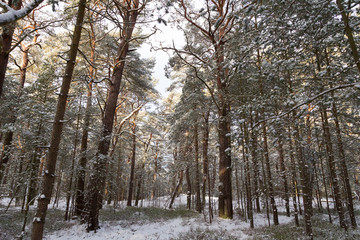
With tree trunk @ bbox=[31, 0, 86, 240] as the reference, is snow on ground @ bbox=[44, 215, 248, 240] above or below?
below

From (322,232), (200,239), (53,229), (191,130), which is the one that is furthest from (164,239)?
(191,130)

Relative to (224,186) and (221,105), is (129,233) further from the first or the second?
(221,105)

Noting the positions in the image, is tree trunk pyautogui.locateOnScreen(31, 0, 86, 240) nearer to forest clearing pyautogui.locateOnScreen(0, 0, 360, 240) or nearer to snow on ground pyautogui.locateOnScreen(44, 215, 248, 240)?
forest clearing pyautogui.locateOnScreen(0, 0, 360, 240)

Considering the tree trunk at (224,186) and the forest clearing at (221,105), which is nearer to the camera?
the forest clearing at (221,105)

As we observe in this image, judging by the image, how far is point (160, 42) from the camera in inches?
314

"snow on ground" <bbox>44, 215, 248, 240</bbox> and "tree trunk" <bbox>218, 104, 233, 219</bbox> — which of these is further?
"tree trunk" <bbox>218, 104, 233, 219</bbox>

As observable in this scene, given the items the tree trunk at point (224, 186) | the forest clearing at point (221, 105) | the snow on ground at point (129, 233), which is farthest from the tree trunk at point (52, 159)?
the tree trunk at point (224, 186)

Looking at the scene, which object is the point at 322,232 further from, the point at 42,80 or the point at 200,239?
the point at 42,80

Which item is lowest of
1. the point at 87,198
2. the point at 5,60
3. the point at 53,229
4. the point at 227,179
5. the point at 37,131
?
the point at 53,229

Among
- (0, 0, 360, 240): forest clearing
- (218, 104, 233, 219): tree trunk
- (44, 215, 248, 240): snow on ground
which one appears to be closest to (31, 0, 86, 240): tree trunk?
(0, 0, 360, 240): forest clearing

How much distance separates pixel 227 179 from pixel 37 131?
984 centimetres

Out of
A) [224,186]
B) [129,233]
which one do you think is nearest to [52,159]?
[129,233]

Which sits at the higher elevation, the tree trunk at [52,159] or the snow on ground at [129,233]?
the tree trunk at [52,159]

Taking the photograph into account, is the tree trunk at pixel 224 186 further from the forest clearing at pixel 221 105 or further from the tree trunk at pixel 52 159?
the tree trunk at pixel 52 159
